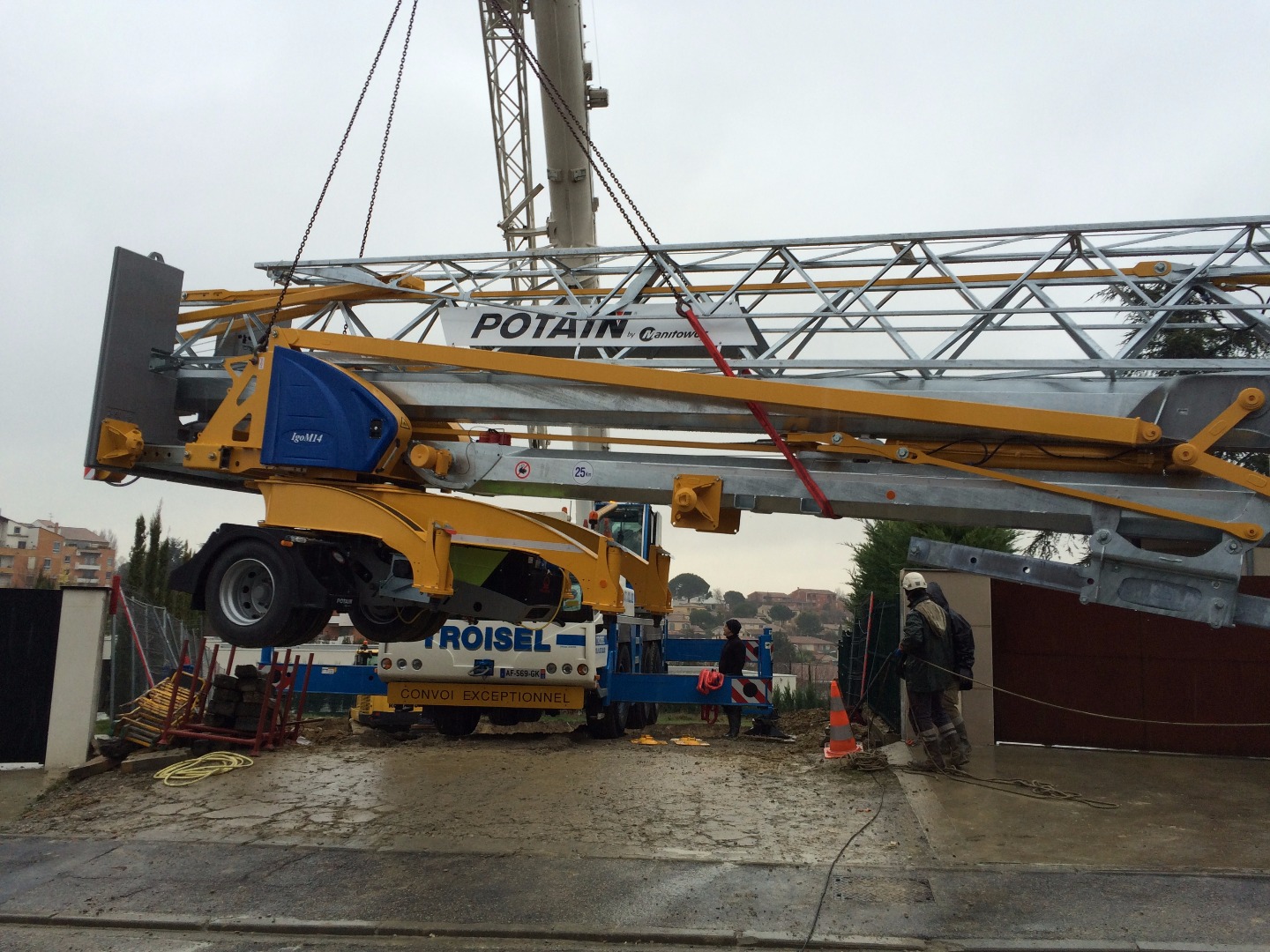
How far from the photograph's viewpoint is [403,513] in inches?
265

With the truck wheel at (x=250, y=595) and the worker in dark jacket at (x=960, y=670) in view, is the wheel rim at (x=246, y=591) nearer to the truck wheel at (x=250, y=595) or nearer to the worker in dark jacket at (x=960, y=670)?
the truck wheel at (x=250, y=595)

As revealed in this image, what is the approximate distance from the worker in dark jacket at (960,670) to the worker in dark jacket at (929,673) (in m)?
0.13

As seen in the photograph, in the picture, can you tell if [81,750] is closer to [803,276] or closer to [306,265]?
[306,265]

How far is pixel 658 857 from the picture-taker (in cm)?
699

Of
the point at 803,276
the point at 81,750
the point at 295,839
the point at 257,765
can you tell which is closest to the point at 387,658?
the point at 257,765

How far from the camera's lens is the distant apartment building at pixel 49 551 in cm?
10100

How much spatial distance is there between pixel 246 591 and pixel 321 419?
4.26ft

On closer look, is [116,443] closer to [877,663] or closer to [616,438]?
[616,438]

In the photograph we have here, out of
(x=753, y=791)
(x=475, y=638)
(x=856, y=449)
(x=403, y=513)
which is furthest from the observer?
(x=475, y=638)

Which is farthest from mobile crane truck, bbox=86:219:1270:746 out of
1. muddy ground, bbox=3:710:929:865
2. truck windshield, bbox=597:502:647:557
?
truck windshield, bbox=597:502:647:557

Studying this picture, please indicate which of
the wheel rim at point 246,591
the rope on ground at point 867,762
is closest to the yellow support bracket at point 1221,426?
the rope on ground at point 867,762

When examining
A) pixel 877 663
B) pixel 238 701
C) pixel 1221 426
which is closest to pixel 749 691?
pixel 877 663

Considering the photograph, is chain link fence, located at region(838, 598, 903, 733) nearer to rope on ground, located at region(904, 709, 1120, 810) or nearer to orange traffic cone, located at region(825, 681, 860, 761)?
orange traffic cone, located at region(825, 681, 860, 761)

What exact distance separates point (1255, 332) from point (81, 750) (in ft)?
34.7
